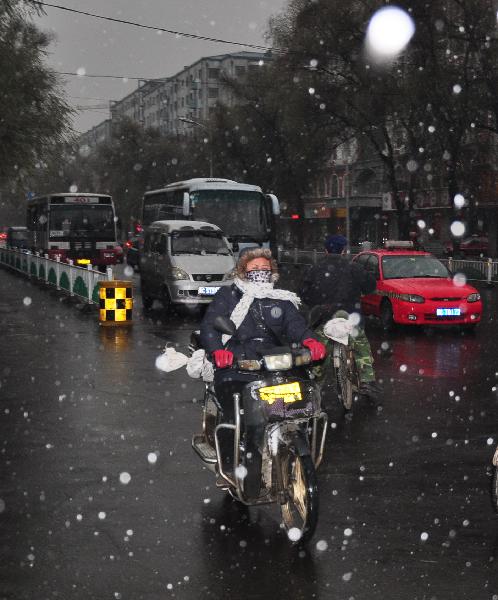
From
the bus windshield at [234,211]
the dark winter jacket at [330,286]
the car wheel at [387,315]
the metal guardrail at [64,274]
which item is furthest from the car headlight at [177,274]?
the dark winter jacket at [330,286]

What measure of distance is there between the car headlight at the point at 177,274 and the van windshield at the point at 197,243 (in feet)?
2.91

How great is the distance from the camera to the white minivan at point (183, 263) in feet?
64.9

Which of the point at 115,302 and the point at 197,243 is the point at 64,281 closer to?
the point at 197,243

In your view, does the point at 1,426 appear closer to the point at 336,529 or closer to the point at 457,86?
the point at 336,529

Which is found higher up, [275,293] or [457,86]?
[457,86]

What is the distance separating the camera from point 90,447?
7.88m

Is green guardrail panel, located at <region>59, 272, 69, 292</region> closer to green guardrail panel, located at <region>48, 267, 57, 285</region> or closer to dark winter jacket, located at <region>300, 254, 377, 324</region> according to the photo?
green guardrail panel, located at <region>48, 267, 57, 285</region>

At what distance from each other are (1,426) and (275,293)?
148 inches

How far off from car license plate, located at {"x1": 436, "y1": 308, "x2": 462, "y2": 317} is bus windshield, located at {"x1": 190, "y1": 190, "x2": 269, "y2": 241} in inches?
515

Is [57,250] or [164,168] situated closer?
[57,250]

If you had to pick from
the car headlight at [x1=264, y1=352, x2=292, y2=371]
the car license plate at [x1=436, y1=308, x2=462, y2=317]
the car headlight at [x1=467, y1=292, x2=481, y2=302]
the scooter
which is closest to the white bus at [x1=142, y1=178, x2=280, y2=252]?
the car headlight at [x1=467, y1=292, x2=481, y2=302]

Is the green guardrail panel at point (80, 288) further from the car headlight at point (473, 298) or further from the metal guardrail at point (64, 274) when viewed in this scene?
the car headlight at point (473, 298)

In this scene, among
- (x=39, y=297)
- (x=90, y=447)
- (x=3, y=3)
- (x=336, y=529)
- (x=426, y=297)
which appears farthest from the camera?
(x=39, y=297)

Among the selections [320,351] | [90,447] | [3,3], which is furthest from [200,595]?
[3,3]
